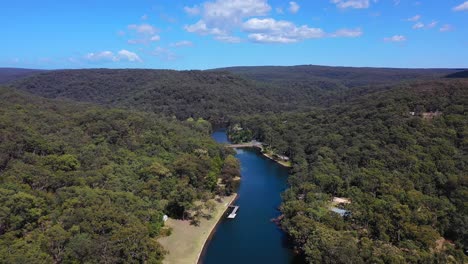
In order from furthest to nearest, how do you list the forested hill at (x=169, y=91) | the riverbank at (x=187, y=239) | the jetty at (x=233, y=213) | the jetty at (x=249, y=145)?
the forested hill at (x=169, y=91)
the jetty at (x=249, y=145)
the jetty at (x=233, y=213)
the riverbank at (x=187, y=239)

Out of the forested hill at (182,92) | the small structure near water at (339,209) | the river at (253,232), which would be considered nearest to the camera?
the river at (253,232)

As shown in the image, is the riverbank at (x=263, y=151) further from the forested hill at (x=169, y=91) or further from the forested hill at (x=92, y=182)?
the forested hill at (x=169, y=91)

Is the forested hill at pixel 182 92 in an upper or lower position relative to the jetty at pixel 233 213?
upper

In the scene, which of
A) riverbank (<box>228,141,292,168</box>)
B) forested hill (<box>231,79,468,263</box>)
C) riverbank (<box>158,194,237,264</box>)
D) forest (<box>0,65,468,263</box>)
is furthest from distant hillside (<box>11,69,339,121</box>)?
riverbank (<box>158,194,237,264</box>)

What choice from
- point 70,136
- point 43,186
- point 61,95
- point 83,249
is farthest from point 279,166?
point 61,95

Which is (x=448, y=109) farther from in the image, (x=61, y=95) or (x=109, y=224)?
(x=61, y=95)

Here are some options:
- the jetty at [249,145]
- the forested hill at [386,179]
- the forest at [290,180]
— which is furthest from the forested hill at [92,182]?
the jetty at [249,145]

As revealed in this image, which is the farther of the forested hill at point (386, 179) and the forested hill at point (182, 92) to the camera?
the forested hill at point (182, 92)
